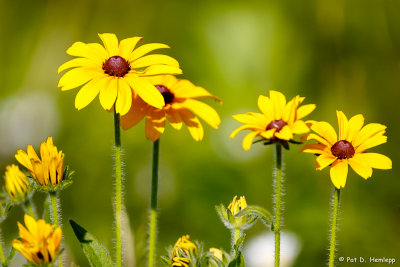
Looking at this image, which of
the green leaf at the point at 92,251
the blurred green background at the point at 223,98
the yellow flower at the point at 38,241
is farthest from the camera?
the blurred green background at the point at 223,98

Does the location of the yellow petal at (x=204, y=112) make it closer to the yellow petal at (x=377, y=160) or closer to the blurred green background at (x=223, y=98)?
the yellow petal at (x=377, y=160)

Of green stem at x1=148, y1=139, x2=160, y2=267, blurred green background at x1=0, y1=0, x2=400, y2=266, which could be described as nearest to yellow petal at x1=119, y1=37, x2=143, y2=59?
green stem at x1=148, y1=139, x2=160, y2=267

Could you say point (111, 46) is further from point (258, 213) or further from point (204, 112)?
point (258, 213)

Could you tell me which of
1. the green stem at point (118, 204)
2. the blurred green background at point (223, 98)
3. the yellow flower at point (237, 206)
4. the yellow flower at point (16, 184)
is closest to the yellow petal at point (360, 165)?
the yellow flower at point (237, 206)

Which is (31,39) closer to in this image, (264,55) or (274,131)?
(264,55)

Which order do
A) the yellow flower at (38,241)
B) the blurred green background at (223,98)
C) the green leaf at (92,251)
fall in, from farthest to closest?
the blurred green background at (223,98)
the green leaf at (92,251)
the yellow flower at (38,241)


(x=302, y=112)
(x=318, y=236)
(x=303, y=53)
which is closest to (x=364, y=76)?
(x=303, y=53)

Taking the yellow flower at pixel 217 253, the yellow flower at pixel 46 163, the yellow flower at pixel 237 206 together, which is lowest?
the yellow flower at pixel 217 253
